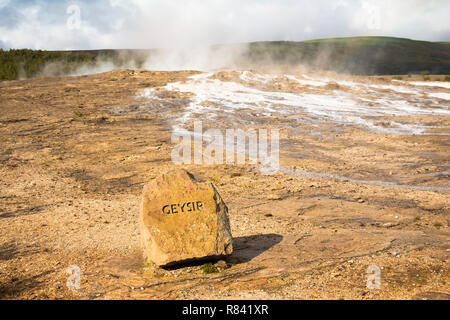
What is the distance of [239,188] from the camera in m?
10.1

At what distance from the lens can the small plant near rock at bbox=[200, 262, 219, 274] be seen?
5082 millimetres

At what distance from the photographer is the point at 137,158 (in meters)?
12.5

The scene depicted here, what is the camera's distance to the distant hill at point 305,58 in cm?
3309

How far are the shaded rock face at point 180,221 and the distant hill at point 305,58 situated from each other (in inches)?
1211

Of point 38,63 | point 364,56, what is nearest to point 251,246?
point 38,63

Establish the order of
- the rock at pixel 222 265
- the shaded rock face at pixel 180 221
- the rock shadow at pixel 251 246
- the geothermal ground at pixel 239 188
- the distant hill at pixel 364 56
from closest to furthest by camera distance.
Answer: the geothermal ground at pixel 239 188 → the shaded rock face at pixel 180 221 → the rock at pixel 222 265 → the rock shadow at pixel 251 246 → the distant hill at pixel 364 56

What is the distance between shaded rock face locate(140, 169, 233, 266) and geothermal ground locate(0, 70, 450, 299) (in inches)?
10.6

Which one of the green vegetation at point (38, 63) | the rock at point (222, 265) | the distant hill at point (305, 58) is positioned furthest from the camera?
the distant hill at point (305, 58)

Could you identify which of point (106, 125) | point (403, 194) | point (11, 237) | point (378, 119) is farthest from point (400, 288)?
point (378, 119)

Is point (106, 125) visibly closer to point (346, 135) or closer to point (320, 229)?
point (346, 135)

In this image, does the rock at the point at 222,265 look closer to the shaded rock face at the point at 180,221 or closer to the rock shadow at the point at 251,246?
the shaded rock face at the point at 180,221

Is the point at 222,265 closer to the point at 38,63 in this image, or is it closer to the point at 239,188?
the point at 239,188

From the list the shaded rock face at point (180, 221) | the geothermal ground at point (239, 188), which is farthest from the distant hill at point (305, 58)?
the shaded rock face at point (180, 221)

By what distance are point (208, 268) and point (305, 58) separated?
53.5 metres
